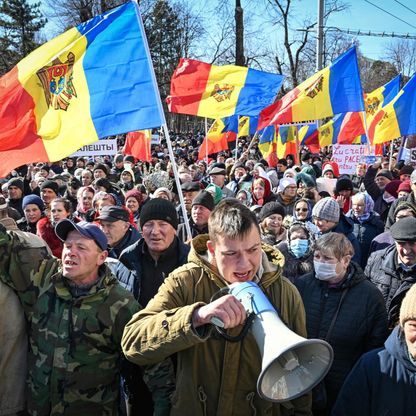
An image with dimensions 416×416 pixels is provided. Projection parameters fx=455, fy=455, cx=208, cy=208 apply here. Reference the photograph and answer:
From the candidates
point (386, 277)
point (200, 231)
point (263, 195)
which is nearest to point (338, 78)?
point (263, 195)

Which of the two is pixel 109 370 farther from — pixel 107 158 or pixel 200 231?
pixel 107 158

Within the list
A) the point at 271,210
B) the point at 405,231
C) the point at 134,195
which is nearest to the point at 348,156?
the point at 134,195

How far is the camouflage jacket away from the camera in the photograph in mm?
2385

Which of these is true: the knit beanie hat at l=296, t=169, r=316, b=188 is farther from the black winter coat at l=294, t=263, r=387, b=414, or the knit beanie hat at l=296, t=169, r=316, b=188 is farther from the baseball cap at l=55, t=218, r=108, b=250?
the baseball cap at l=55, t=218, r=108, b=250

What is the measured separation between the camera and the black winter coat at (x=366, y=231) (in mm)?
5344

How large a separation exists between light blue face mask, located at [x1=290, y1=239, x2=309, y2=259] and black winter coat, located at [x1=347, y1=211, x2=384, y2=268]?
166 centimetres

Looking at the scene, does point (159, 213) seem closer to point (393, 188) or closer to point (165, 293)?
point (165, 293)

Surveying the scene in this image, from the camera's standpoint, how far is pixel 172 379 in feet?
7.32

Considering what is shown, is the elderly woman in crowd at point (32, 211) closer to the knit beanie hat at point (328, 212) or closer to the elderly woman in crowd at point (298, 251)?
the elderly woman in crowd at point (298, 251)

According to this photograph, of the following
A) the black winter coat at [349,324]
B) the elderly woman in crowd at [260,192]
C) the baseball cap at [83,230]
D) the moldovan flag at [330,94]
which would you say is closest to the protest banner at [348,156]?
the moldovan flag at [330,94]

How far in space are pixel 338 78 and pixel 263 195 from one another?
2.76 meters

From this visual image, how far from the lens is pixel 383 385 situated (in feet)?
6.68

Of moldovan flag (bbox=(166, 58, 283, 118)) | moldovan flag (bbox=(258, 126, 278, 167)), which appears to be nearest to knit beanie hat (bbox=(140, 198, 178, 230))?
moldovan flag (bbox=(166, 58, 283, 118))

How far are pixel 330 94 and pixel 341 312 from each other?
231 inches
